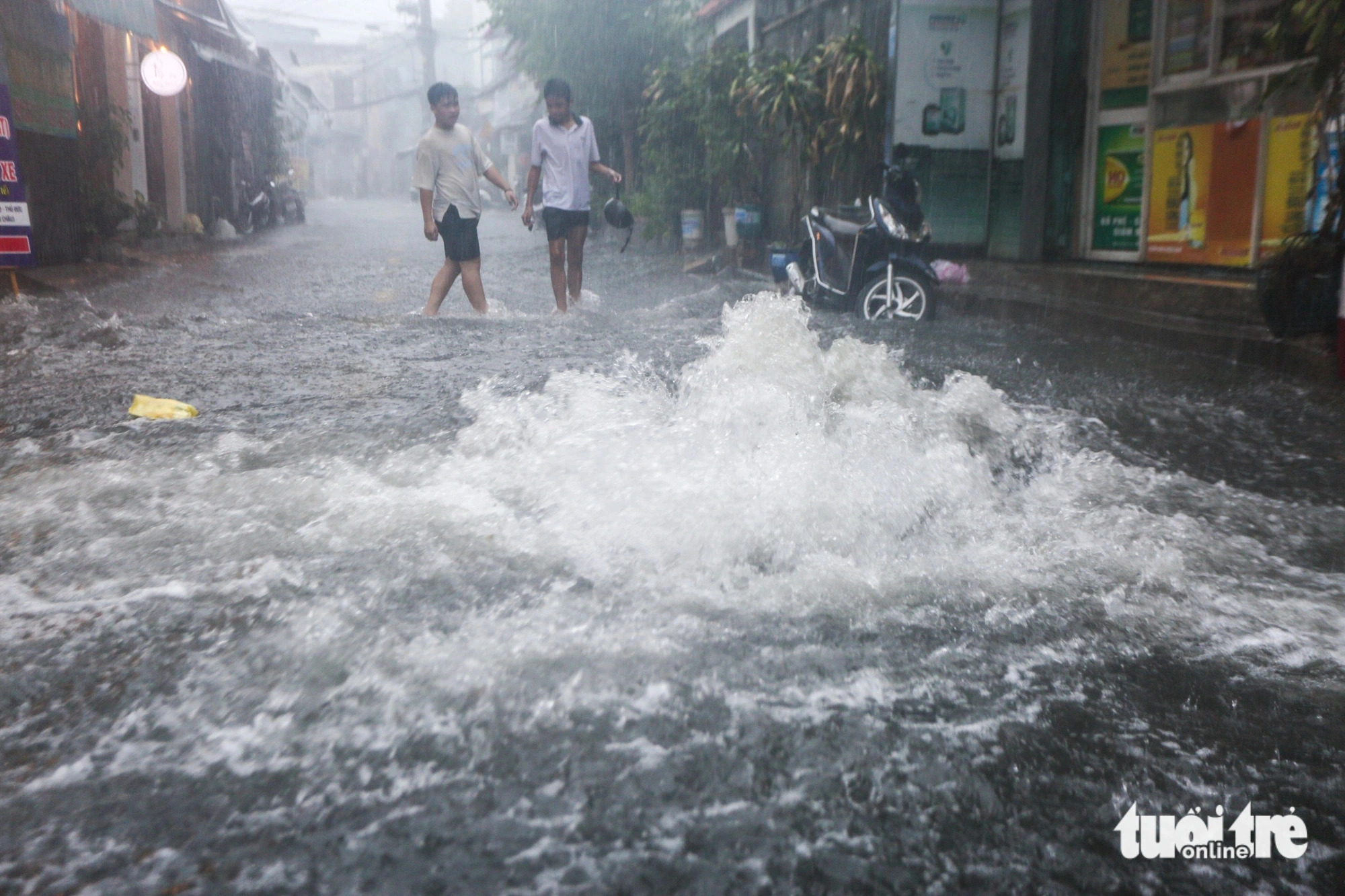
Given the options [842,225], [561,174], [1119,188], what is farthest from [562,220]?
[1119,188]

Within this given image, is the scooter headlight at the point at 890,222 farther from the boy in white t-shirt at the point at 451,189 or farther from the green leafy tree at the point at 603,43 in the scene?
the green leafy tree at the point at 603,43

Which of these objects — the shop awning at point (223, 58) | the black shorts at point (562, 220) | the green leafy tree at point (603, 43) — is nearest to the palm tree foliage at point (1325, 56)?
the black shorts at point (562, 220)

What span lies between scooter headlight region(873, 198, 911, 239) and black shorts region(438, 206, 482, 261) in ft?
9.65

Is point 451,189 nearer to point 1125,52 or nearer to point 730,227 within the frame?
point 1125,52

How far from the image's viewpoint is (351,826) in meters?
1.72

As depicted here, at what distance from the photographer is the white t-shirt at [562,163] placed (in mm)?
8227

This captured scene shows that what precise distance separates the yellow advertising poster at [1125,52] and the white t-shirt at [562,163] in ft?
15.4

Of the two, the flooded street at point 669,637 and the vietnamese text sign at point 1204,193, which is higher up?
the vietnamese text sign at point 1204,193

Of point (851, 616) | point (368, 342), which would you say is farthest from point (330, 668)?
point (368, 342)

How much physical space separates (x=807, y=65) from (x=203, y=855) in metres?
11.4

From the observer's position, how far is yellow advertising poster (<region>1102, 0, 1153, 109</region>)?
9.15 metres

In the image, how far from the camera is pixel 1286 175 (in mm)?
7594

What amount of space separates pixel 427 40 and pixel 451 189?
46.7 metres

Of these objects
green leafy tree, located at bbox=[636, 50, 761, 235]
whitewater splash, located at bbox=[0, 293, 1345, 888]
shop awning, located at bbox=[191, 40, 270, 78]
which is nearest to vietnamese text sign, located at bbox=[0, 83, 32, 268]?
whitewater splash, located at bbox=[0, 293, 1345, 888]
